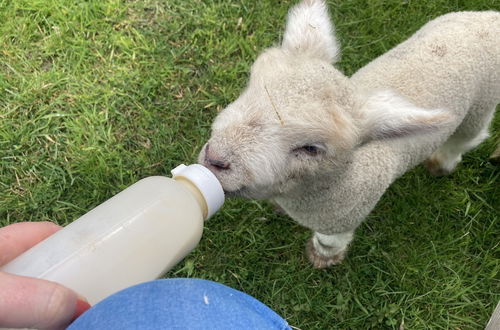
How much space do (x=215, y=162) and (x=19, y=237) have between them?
894 mm

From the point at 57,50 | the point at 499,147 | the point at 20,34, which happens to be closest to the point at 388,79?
the point at 499,147

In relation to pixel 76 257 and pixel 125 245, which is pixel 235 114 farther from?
pixel 76 257

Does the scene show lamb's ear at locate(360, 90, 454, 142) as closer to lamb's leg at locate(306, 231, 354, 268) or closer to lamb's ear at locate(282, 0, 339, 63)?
lamb's ear at locate(282, 0, 339, 63)

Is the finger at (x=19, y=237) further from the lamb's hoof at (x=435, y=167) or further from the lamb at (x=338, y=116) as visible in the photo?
the lamb's hoof at (x=435, y=167)

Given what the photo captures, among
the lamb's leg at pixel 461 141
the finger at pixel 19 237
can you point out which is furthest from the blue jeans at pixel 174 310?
the lamb's leg at pixel 461 141

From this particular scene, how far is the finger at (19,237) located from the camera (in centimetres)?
177

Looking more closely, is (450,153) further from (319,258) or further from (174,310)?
(174,310)

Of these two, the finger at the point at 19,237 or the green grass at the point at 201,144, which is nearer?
the finger at the point at 19,237

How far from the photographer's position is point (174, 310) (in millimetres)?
1381

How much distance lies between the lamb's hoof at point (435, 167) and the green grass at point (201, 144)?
0.26 feet

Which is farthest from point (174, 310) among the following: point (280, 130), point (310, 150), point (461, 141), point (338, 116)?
point (461, 141)

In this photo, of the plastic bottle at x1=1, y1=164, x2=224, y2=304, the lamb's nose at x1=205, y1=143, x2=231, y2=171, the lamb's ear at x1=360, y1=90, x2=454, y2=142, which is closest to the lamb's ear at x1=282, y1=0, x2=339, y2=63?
the lamb's ear at x1=360, y1=90, x2=454, y2=142

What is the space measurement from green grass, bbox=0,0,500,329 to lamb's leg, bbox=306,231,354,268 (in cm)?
10

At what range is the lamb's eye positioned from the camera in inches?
86.0
